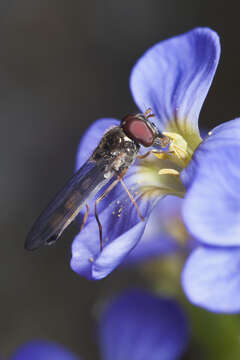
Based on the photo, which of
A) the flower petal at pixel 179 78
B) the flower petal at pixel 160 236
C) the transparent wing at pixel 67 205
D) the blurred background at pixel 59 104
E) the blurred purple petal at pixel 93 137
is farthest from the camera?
the blurred background at pixel 59 104

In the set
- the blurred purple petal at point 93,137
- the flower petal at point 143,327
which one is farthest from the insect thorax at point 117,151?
the flower petal at point 143,327

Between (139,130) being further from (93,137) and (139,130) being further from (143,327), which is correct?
(143,327)

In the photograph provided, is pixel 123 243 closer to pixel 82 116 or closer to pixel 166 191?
pixel 166 191

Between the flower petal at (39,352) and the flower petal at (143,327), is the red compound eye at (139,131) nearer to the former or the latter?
the flower petal at (143,327)

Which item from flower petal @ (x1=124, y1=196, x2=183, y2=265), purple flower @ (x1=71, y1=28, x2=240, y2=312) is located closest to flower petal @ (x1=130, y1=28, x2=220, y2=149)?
purple flower @ (x1=71, y1=28, x2=240, y2=312)

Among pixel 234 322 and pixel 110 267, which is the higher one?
pixel 110 267

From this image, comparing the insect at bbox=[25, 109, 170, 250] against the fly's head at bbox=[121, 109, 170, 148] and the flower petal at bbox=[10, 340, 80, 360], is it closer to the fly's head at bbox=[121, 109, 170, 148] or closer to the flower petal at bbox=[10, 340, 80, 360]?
the fly's head at bbox=[121, 109, 170, 148]

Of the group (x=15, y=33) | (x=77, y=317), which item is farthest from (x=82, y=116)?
(x=77, y=317)
